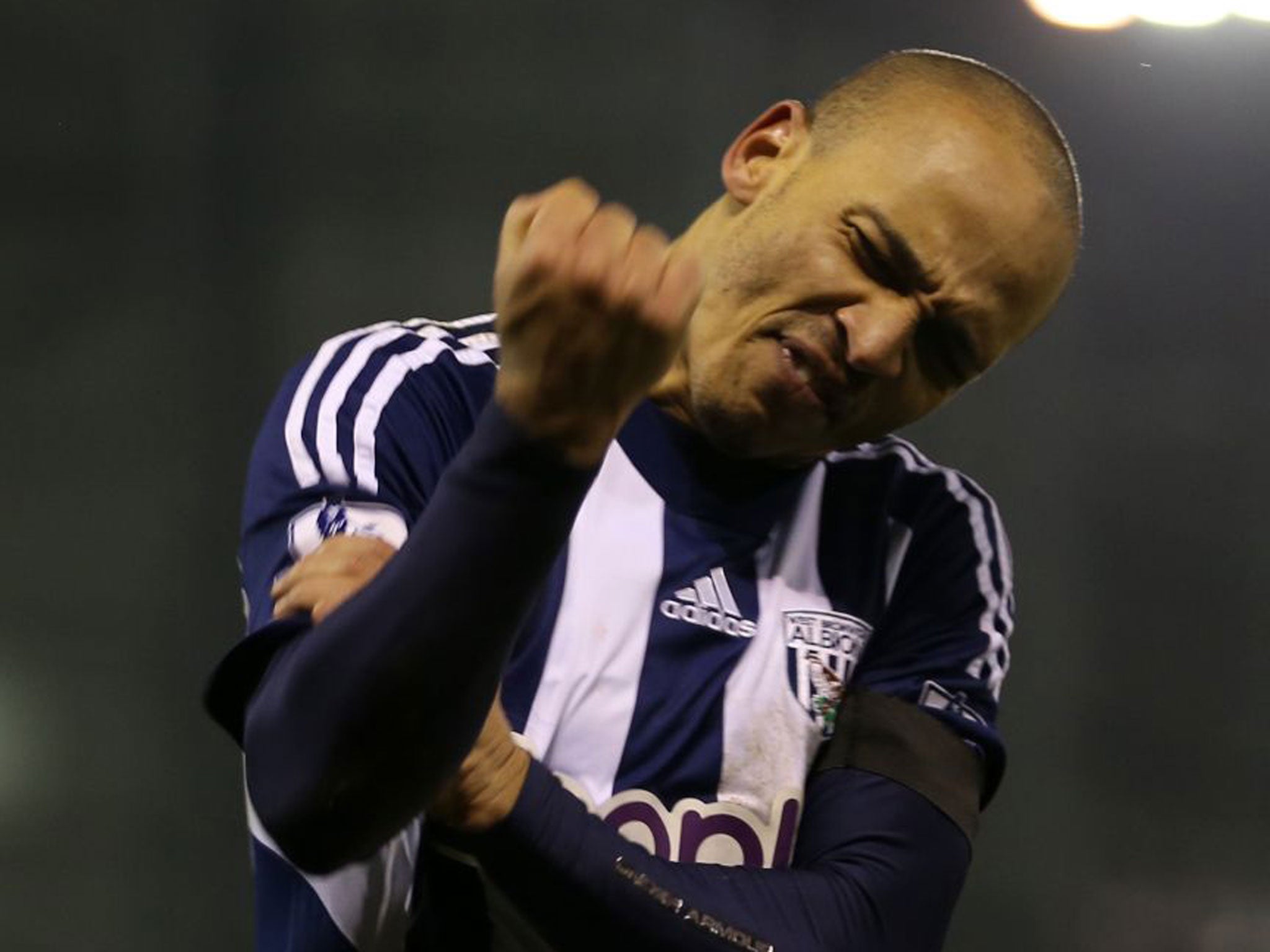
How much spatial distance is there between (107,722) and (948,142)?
835mm

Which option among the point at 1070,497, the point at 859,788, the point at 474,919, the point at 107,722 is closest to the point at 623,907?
the point at 474,919

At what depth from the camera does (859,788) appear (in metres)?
0.97

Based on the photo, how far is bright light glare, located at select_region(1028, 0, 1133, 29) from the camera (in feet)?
5.18

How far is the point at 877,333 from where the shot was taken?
0.98m

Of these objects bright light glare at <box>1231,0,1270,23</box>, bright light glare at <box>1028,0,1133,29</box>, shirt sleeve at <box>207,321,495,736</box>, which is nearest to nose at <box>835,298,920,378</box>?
shirt sleeve at <box>207,321,495,736</box>

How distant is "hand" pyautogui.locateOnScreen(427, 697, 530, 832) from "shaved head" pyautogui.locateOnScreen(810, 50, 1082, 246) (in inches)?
18.0

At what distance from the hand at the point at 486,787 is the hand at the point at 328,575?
10 centimetres

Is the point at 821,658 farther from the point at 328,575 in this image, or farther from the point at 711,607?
the point at 328,575

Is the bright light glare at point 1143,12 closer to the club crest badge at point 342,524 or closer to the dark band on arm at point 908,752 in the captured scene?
the dark band on arm at point 908,752

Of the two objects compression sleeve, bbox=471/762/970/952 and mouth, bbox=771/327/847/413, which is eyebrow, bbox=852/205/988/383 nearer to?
mouth, bbox=771/327/847/413

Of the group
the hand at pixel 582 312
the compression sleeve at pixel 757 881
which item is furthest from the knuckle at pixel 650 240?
the compression sleeve at pixel 757 881

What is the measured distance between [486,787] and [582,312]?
0.30 metres

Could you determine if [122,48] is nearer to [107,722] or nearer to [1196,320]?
[107,722]

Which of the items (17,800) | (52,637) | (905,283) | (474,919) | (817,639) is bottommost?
(17,800)
